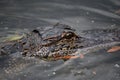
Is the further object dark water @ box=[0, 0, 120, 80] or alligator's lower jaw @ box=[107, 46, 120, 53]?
alligator's lower jaw @ box=[107, 46, 120, 53]

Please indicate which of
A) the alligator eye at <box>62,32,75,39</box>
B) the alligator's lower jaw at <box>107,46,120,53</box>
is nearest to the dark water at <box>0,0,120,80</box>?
the alligator's lower jaw at <box>107,46,120,53</box>

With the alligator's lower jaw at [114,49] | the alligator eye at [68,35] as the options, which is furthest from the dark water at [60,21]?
the alligator eye at [68,35]

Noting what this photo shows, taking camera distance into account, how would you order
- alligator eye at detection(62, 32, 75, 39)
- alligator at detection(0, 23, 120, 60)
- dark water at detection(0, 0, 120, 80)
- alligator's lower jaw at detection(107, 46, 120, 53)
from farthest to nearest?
alligator's lower jaw at detection(107, 46, 120, 53)
alligator eye at detection(62, 32, 75, 39)
alligator at detection(0, 23, 120, 60)
dark water at detection(0, 0, 120, 80)

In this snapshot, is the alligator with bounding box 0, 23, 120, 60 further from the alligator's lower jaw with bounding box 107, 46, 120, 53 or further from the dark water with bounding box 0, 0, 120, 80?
the dark water with bounding box 0, 0, 120, 80

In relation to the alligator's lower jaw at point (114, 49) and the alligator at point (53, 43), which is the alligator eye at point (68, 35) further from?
the alligator's lower jaw at point (114, 49)

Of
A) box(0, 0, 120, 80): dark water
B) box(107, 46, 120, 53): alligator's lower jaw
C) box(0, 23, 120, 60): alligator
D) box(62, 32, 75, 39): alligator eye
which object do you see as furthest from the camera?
box(107, 46, 120, 53): alligator's lower jaw
